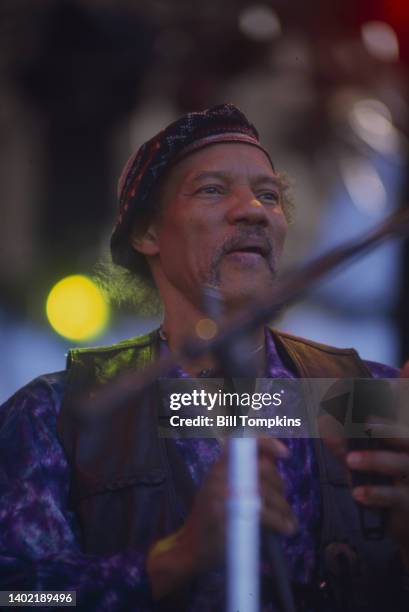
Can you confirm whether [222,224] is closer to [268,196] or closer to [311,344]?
[268,196]

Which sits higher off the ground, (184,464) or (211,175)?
(211,175)

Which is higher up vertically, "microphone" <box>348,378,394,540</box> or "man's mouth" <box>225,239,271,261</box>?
"man's mouth" <box>225,239,271,261</box>

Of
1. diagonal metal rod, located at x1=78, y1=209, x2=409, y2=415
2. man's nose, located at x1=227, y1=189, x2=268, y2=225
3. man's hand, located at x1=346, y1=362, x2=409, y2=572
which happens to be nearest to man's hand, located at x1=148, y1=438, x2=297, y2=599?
man's hand, located at x1=346, y1=362, x2=409, y2=572

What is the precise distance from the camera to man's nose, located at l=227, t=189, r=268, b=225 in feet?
4.93

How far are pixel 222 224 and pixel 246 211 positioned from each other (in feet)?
0.19

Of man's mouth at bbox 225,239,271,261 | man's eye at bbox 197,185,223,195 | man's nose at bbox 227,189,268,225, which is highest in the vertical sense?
man's eye at bbox 197,185,223,195

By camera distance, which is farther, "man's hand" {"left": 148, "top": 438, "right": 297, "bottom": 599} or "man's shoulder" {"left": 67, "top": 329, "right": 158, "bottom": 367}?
"man's shoulder" {"left": 67, "top": 329, "right": 158, "bottom": 367}

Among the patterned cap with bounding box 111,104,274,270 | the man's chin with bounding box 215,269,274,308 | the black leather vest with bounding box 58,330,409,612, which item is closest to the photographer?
the black leather vest with bounding box 58,330,409,612

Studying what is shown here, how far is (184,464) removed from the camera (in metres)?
1.37

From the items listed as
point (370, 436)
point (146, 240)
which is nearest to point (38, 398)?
point (146, 240)

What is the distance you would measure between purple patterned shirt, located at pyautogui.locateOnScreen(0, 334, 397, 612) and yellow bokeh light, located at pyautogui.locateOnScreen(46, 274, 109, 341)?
143 millimetres

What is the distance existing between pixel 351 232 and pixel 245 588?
0.78 metres

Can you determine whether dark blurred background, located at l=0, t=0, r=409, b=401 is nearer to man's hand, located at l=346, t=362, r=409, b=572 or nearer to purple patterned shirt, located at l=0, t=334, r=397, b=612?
purple patterned shirt, located at l=0, t=334, r=397, b=612

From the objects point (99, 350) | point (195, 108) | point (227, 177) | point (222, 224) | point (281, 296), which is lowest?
point (281, 296)
